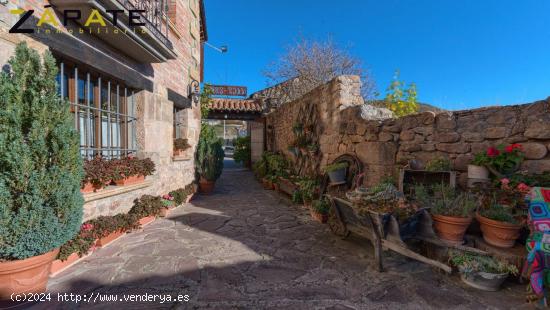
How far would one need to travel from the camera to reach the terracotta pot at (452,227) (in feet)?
7.69

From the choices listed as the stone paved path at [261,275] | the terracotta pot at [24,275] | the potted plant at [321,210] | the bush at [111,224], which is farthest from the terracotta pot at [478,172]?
the bush at [111,224]

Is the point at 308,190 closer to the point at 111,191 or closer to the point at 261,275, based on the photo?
the point at 261,275

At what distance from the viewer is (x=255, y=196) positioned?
632 cm

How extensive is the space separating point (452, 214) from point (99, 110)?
445 centimetres

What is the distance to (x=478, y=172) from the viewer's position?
8.65 ft

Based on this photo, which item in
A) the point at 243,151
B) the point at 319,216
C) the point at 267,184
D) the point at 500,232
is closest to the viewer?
the point at 500,232

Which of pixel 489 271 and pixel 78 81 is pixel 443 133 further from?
pixel 78 81

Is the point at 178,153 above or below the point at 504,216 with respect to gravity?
above

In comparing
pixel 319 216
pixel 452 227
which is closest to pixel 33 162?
pixel 319 216

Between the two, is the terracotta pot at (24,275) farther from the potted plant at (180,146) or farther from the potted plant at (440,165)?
the potted plant at (440,165)

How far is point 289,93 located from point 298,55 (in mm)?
1855

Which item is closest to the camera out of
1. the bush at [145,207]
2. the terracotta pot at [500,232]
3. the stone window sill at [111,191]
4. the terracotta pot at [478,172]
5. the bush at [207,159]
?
the terracotta pot at [500,232]

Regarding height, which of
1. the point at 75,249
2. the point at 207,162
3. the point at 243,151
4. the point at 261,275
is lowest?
the point at 261,275

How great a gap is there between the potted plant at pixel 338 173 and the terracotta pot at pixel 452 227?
167cm
